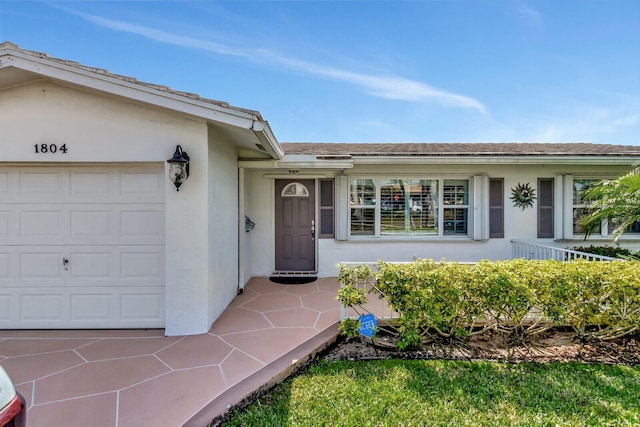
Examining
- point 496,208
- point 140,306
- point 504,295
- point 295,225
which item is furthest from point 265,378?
point 496,208

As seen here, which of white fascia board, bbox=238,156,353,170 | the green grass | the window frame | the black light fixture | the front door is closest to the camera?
the green grass

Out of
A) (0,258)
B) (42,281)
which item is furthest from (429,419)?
(0,258)

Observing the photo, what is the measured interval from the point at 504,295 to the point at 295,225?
5.00 metres

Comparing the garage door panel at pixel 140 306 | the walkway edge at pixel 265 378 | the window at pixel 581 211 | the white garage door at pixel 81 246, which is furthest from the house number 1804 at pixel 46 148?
the window at pixel 581 211

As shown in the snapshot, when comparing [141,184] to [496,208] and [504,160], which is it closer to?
[504,160]

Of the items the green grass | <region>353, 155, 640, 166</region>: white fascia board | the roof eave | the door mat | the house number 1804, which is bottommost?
the green grass

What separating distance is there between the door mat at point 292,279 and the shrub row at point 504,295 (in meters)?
3.05

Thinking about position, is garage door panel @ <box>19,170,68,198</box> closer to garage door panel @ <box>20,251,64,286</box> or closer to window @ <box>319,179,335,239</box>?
garage door panel @ <box>20,251,64,286</box>

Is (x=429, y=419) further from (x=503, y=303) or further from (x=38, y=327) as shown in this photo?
(x=38, y=327)

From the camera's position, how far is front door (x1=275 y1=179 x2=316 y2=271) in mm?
7449

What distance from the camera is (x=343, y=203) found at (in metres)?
Result: 7.11

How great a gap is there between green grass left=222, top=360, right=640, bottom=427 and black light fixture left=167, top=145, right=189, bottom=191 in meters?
3.04

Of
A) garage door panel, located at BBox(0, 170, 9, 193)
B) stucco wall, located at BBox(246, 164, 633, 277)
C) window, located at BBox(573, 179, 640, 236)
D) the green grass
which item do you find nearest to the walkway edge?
the green grass

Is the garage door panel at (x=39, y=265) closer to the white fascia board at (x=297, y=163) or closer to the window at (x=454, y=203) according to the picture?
the white fascia board at (x=297, y=163)
